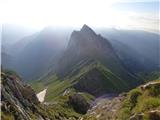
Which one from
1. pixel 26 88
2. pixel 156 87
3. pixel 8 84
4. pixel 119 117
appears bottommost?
pixel 26 88

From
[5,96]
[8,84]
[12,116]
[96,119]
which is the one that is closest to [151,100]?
[96,119]

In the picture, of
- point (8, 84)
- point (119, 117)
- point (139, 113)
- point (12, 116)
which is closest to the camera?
point (139, 113)

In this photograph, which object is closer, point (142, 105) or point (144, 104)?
point (144, 104)

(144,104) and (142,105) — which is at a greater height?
(144,104)

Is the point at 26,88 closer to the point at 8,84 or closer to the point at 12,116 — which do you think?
the point at 8,84

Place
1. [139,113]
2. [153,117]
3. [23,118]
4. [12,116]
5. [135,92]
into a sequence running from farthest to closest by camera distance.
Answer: [23,118] < [12,116] < [135,92] < [139,113] < [153,117]

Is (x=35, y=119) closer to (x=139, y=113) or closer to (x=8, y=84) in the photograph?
(x=8, y=84)

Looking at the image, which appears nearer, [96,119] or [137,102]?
[137,102]

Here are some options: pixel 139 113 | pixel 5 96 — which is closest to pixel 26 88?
pixel 5 96

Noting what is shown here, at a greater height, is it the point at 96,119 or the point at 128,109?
the point at 128,109
